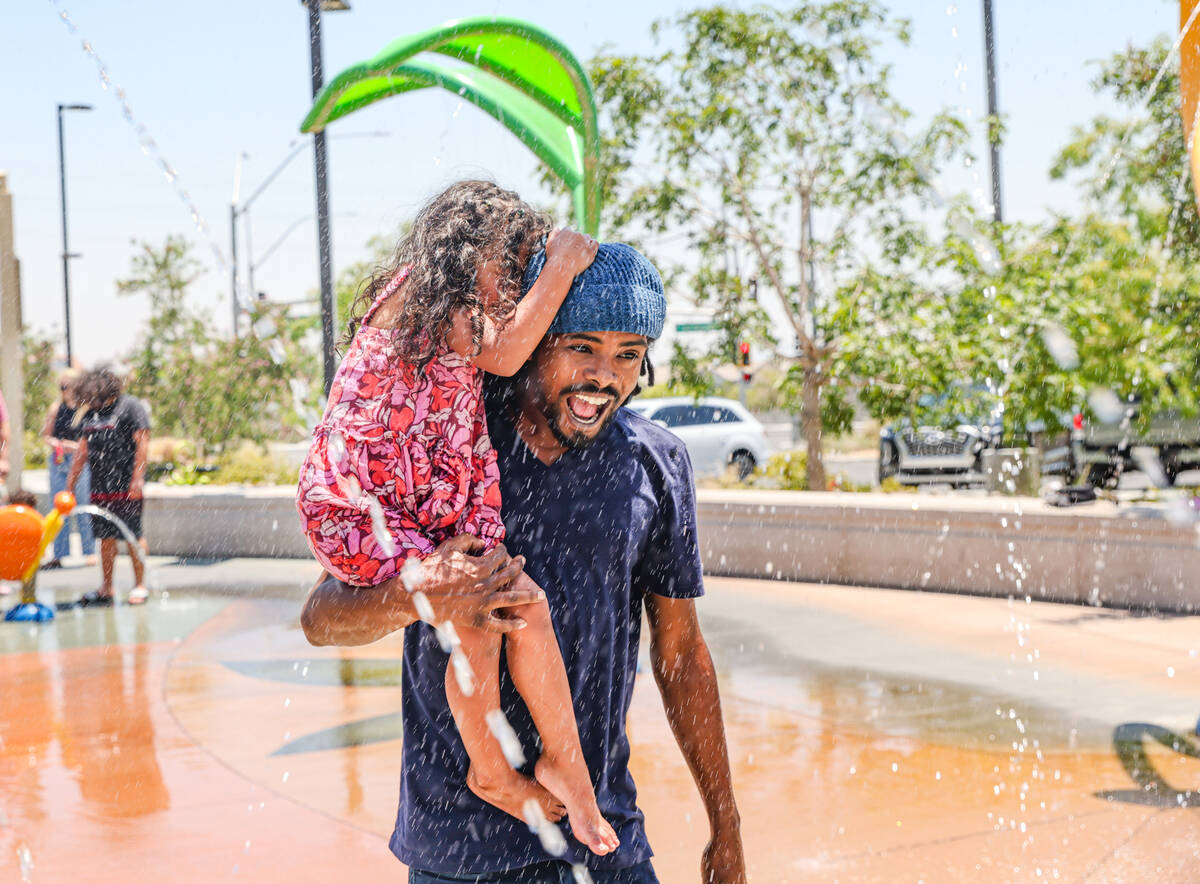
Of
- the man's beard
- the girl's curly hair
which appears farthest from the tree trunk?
the man's beard

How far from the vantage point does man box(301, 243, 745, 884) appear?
6.13ft

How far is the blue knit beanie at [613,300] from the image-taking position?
195 cm

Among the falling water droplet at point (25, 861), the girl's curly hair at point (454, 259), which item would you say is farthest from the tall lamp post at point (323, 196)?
the girl's curly hair at point (454, 259)

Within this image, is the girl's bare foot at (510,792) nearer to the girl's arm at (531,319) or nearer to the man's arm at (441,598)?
the man's arm at (441,598)

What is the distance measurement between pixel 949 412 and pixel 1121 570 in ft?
9.85

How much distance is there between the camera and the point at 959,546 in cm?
902

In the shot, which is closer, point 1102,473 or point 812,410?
point 812,410

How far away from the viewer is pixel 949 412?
11.0 meters

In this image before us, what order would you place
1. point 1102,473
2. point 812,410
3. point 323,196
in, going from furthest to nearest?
1. point 1102,473
2. point 812,410
3. point 323,196

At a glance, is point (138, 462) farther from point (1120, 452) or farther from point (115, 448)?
point (1120, 452)

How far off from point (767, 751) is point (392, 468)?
378cm

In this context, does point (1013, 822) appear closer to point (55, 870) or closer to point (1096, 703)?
point (1096, 703)

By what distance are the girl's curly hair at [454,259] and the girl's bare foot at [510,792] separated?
613 mm

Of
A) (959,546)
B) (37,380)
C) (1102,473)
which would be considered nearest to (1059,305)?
(959,546)
